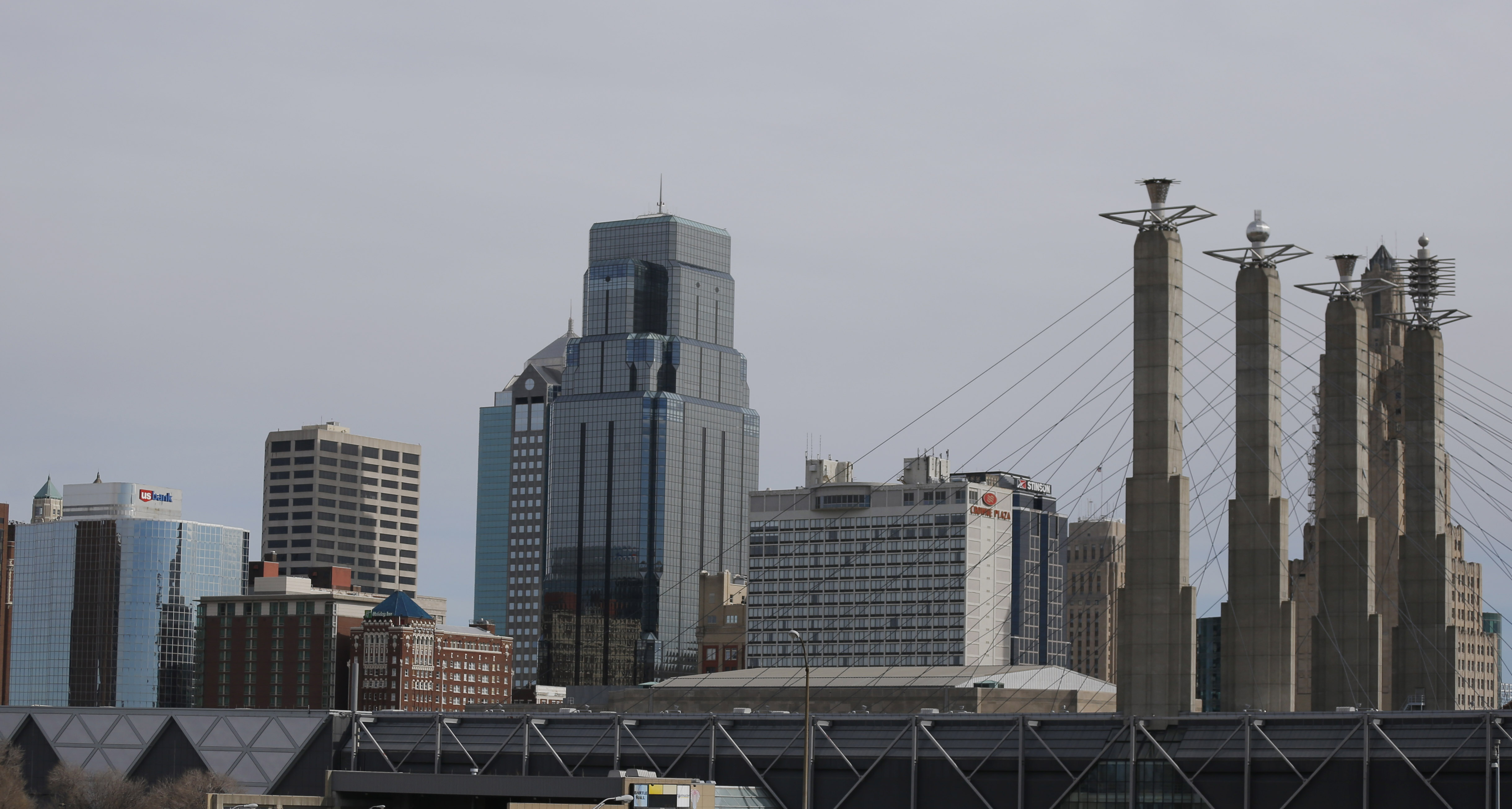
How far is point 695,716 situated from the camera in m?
116

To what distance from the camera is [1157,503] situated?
101 metres

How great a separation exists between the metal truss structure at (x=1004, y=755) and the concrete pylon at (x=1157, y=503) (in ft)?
7.00

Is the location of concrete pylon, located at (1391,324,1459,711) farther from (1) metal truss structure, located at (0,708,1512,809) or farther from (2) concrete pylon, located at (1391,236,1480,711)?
(1) metal truss structure, located at (0,708,1512,809)

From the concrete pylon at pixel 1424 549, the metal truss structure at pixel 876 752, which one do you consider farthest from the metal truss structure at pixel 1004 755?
the concrete pylon at pixel 1424 549

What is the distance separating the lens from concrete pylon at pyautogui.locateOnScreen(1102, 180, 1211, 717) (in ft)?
327

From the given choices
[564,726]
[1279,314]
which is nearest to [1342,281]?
[1279,314]

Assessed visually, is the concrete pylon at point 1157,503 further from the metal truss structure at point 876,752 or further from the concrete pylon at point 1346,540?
the concrete pylon at point 1346,540

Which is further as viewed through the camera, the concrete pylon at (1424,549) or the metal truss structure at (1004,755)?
the concrete pylon at (1424,549)

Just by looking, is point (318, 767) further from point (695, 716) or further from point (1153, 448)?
point (1153, 448)

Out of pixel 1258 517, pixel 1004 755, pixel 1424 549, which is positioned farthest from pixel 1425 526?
pixel 1004 755

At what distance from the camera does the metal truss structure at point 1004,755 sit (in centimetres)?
9462

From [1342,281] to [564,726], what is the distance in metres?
52.7

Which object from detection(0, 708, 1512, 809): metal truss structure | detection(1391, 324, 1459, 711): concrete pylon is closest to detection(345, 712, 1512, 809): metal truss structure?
detection(0, 708, 1512, 809): metal truss structure

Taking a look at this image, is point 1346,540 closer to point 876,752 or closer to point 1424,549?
point 1424,549
